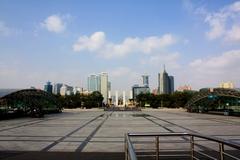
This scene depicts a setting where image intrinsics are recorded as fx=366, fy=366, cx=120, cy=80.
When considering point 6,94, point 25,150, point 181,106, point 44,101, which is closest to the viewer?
point 25,150

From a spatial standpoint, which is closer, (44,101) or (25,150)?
(25,150)

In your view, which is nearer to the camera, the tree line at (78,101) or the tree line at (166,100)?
the tree line at (166,100)

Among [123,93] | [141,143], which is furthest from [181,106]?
[141,143]

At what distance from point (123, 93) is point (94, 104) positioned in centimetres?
6547

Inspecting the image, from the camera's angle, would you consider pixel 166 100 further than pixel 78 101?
No

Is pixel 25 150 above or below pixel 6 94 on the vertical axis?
below

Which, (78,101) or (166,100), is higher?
(166,100)

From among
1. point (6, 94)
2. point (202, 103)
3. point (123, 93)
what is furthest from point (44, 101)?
point (123, 93)

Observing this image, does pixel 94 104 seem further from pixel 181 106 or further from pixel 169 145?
pixel 169 145

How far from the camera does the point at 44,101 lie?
71688mm

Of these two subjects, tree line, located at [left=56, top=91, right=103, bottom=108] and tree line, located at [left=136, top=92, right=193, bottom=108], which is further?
tree line, located at [left=56, top=91, right=103, bottom=108]

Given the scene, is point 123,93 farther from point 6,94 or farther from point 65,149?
point 65,149

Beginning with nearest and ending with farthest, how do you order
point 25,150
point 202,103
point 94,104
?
point 25,150, point 202,103, point 94,104

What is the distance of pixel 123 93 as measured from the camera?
196875 mm
